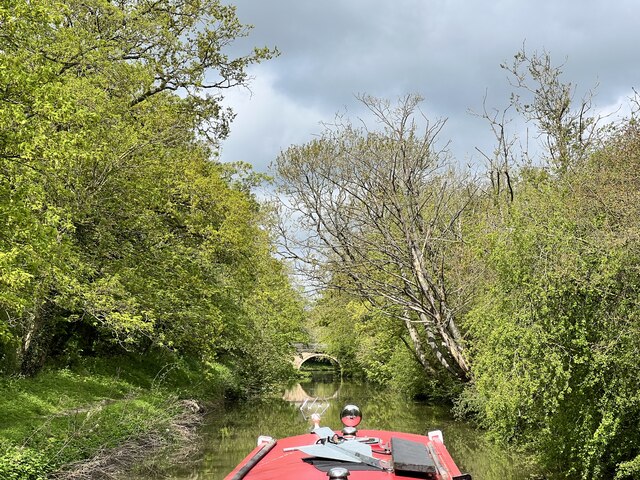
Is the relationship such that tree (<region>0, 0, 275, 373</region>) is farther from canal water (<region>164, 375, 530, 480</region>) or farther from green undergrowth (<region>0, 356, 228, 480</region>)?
canal water (<region>164, 375, 530, 480</region>)

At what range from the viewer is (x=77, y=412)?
13141mm

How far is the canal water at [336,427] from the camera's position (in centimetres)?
1296

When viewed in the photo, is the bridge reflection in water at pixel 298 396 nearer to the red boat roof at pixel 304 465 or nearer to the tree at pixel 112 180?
the tree at pixel 112 180

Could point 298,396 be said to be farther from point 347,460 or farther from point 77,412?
point 347,460

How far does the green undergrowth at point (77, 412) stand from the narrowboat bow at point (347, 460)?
18.5 ft

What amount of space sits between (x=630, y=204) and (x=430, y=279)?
1009cm

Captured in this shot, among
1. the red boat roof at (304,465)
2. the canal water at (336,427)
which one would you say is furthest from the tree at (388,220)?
the red boat roof at (304,465)

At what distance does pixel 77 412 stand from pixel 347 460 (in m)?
10.5

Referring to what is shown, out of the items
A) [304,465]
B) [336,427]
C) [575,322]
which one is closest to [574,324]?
[575,322]

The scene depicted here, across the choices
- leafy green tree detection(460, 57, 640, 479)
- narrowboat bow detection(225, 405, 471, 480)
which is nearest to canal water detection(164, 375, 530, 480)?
leafy green tree detection(460, 57, 640, 479)

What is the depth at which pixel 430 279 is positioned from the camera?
59.7ft

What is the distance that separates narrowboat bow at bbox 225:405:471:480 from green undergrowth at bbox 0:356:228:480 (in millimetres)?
5632

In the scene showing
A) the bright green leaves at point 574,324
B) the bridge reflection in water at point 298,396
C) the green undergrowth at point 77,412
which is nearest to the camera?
the bright green leaves at point 574,324

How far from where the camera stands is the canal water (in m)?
13.0
